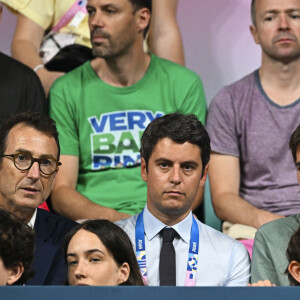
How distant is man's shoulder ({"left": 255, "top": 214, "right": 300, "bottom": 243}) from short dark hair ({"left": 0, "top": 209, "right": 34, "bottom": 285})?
2.10ft

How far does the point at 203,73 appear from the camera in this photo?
3.79 m

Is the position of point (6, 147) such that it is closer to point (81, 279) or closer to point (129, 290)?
point (81, 279)

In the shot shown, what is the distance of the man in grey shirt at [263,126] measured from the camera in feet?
10.2

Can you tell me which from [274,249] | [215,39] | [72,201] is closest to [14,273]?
[274,249]

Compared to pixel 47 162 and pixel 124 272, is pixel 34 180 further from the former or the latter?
pixel 124 272

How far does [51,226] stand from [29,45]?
0.94 meters

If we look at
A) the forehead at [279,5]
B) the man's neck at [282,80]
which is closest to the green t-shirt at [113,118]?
the man's neck at [282,80]

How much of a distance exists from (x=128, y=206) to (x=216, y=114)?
1.40ft

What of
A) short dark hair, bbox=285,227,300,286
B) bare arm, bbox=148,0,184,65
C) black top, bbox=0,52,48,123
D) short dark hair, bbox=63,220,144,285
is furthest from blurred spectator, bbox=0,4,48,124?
short dark hair, bbox=285,227,300,286

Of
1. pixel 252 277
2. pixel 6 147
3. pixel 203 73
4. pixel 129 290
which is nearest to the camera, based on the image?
pixel 129 290

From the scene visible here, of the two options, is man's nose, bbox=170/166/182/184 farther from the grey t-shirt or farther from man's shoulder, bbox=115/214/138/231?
the grey t-shirt

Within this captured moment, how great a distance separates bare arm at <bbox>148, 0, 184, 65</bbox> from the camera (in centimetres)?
348

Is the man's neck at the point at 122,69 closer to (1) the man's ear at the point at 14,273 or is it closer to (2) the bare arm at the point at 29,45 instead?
(2) the bare arm at the point at 29,45

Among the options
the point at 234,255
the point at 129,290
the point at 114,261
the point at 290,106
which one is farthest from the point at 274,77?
the point at 129,290
